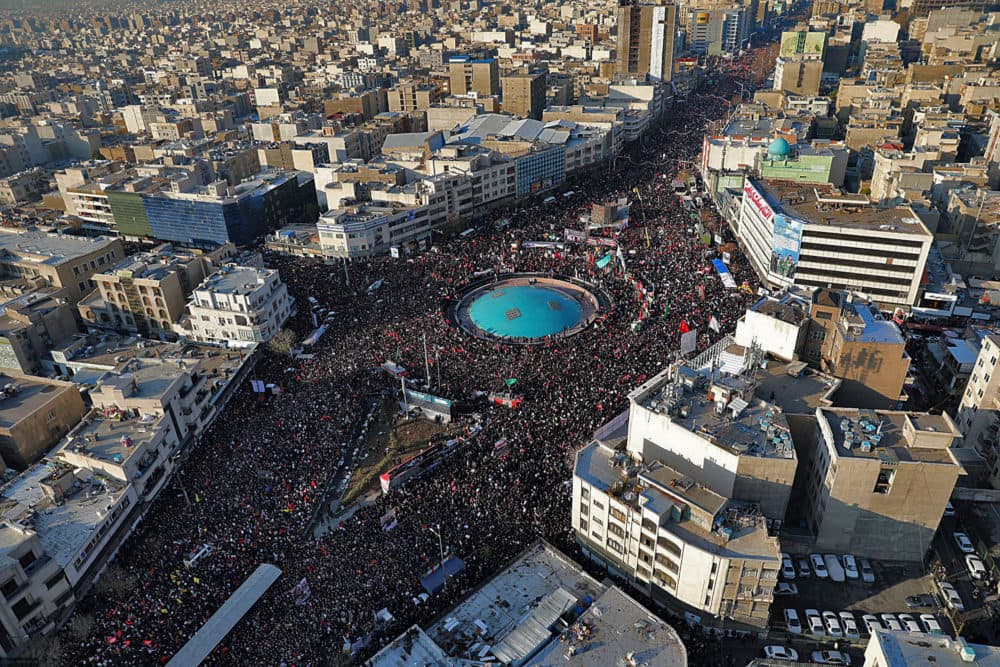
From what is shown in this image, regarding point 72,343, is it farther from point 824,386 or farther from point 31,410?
point 824,386

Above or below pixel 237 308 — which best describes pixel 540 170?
above

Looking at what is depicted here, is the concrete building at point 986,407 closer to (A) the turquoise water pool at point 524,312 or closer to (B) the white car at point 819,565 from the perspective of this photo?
(B) the white car at point 819,565

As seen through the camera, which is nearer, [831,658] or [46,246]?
[831,658]

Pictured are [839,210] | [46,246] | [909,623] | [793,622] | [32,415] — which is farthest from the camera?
[46,246]

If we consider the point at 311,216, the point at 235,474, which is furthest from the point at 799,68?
the point at 235,474

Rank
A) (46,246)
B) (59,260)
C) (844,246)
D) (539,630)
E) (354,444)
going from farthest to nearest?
(46,246), (59,260), (844,246), (354,444), (539,630)

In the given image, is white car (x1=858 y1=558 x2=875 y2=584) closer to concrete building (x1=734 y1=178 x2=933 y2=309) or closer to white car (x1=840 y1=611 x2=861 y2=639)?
white car (x1=840 y1=611 x2=861 y2=639)

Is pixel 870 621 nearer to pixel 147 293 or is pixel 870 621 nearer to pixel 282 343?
pixel 282 343

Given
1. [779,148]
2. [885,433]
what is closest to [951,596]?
[885,433]
